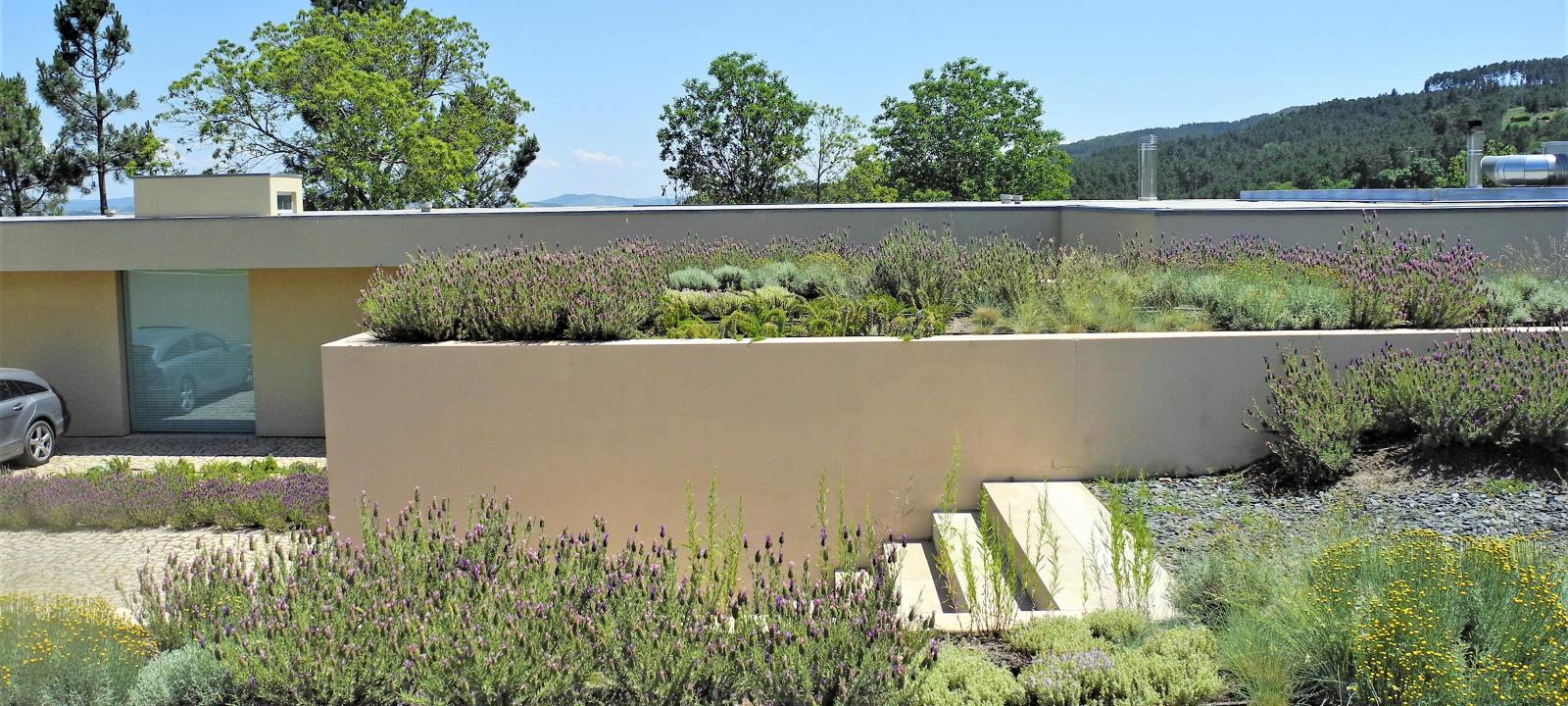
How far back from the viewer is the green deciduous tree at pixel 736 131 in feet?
114

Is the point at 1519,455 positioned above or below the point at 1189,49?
below

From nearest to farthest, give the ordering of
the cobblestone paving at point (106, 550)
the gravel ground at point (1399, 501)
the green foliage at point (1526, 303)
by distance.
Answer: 1. the gravel ground at point (1399, 501)
2. the green foliage at point (1526, 303)
3. the cobblestone paving at point (106, 550)

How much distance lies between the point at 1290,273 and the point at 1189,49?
26085 millimetres

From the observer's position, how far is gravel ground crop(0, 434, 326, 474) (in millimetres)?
14883

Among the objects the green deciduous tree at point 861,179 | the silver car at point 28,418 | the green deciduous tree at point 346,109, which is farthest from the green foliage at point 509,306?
the green deciduous tree at point 861,179

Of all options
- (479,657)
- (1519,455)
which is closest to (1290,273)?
(1519,455)

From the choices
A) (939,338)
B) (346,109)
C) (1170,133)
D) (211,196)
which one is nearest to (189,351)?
(211,196)

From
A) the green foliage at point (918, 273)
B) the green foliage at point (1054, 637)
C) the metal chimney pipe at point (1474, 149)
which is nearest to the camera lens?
the green foliage at point (1054, 637)

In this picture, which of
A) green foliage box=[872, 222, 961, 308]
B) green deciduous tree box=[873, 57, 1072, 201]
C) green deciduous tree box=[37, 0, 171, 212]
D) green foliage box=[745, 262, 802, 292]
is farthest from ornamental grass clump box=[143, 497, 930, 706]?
green deciduous tree box=[873, 57, 1072, 201]

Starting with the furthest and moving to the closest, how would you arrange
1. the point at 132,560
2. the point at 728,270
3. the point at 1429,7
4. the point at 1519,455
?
the point at 1429,7 < the point at 132,560 < the point at 728,270 < the point at 1519,455

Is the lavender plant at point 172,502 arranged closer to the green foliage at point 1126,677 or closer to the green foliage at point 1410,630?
the green foliage at point 1126,677

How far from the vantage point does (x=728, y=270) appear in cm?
Result: 910

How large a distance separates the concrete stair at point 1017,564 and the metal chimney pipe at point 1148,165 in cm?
958

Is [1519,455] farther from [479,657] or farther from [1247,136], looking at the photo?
[1247,136]
